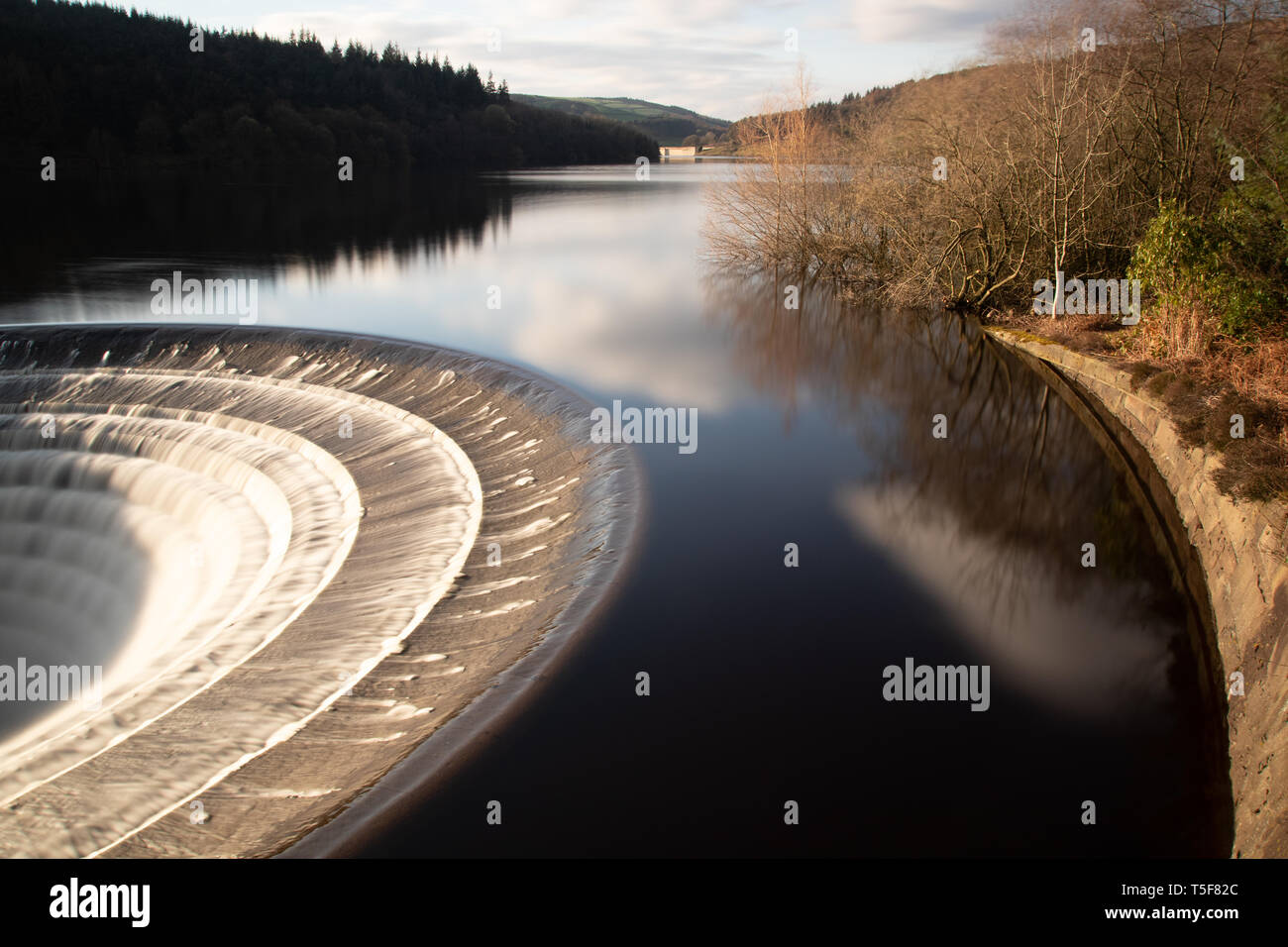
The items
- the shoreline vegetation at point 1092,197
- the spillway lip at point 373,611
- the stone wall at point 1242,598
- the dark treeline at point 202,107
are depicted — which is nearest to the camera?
the stone wall at point 1242,598

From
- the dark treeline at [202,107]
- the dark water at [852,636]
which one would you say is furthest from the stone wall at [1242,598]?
the dark treeline at [202,107]

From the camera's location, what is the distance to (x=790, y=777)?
536cm

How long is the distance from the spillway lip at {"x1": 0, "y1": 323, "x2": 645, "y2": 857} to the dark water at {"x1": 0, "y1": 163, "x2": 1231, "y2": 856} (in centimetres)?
49

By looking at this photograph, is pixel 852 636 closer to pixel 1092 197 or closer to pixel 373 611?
pixel 373 611

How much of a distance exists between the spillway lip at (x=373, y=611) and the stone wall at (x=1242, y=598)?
4.47 m

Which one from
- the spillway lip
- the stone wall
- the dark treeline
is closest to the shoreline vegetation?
the stone wall

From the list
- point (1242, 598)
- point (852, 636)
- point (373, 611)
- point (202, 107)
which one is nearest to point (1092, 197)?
point (1242, 598)

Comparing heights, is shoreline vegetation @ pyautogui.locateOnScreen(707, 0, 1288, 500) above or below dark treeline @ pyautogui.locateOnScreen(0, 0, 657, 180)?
below

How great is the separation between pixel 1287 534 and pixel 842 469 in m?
5.04

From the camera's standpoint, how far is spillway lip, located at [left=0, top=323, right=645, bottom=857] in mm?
5676

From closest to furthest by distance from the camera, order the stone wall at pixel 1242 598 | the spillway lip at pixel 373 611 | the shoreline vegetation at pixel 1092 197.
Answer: the stone wall at pixel 1242 598 < the spillway lip at pixel 373 611 < the shoreline vegetation at pixel 1092 197

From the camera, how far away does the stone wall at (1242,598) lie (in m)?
5.00

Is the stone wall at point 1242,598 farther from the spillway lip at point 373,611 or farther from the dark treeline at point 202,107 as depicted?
the dark treeline at point 202,107

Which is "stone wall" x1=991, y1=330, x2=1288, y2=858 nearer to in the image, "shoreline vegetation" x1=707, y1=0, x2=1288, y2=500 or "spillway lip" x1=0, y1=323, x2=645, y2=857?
"shoreline vegetation" x1=707, y1=0, x2=1288, y2=500
